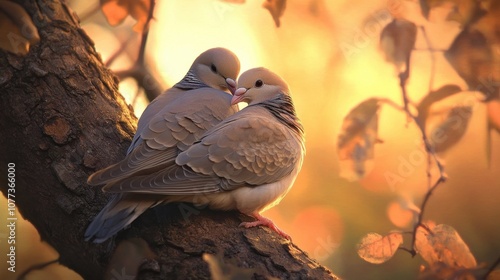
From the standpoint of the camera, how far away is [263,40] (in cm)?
199

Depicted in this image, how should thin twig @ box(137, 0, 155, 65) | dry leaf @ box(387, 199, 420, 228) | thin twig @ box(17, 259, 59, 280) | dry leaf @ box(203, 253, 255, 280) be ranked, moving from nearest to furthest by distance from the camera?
dry leaf @ box(203, 253, 255, 280) < thin twig @ box(17, 259, 59, 280) < dry leaf @ box(387, 199, 420, 228) < thin twig @ box(137, 0, 155, 65)

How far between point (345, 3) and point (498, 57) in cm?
47

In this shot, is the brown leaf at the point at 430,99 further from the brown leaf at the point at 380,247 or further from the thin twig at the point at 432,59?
the brown leaf at the point at 380,247

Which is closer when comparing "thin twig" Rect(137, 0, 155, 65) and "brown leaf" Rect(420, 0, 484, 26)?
"brown leaf" Rect(420, 0, 484, 26)

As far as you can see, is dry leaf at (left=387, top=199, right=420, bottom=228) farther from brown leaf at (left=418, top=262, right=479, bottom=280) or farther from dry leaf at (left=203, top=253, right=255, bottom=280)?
dry leaf at (left=203, top=253, right=255, bottom=280)

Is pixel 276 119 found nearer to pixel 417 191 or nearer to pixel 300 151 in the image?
pixel 300 151

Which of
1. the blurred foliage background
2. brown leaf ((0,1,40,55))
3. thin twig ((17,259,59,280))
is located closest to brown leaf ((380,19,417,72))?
the blurred foliage background

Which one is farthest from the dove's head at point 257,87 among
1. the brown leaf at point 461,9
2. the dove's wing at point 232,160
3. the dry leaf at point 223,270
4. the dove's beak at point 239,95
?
the dry leaf at point 223,270

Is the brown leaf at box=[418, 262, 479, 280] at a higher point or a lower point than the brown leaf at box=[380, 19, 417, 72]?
lower

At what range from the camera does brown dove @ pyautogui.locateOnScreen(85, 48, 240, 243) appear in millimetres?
1386

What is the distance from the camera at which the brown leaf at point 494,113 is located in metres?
1.71

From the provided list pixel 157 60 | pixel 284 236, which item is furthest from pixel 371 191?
pixel 157 60

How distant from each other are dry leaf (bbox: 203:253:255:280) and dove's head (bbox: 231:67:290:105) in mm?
584

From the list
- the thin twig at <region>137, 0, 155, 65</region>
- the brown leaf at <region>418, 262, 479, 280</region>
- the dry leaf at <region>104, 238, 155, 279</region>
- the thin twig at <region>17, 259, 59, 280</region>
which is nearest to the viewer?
the dry leaf at <region>104, 238, 155, 279</region>
